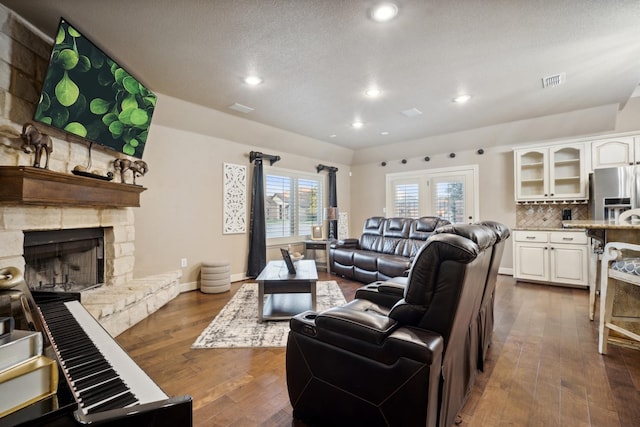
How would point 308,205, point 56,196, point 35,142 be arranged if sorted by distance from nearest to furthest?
point 35,142, point 56,196, point 308,205

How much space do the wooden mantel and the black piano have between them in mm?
1609

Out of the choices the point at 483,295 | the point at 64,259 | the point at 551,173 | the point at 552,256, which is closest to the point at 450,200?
the point at 551,173

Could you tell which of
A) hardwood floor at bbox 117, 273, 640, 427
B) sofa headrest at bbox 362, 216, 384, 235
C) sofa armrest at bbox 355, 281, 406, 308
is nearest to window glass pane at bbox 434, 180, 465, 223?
sofa headrest at bbox 362, 216, 384, 235

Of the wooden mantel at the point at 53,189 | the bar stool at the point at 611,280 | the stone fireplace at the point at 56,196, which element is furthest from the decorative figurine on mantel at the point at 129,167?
the bar stool at the point at 611,280

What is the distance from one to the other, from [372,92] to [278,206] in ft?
9.53

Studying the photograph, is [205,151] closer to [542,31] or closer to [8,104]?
[8,104]

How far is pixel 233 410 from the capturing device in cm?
171

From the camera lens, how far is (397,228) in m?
5.09

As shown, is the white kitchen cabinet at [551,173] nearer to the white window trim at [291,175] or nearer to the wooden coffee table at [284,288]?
the white window trim at [291,175]

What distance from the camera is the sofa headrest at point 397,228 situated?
5.00 m

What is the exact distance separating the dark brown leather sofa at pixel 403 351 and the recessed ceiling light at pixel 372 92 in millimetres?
2524

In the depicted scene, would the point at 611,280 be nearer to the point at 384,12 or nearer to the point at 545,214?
the point at 384,12

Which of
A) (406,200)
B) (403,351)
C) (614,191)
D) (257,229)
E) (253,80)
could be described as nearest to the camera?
(403,351)

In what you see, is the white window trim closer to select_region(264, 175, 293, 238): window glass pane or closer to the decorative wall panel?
select_region(264, 175, 293, 238): window glass pane
